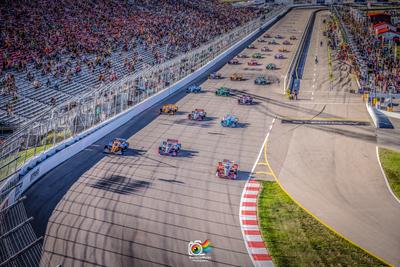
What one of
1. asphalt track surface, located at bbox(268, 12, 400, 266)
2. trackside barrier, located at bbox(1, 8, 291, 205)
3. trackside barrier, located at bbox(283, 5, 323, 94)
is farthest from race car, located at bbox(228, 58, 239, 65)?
asphalt track surface, located at bbox(268, 12, 400, 266)

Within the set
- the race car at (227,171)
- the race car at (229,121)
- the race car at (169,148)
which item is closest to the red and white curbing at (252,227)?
the race car at (227,171)

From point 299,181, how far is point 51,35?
147 ft

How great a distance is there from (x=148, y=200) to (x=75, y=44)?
39502 mm

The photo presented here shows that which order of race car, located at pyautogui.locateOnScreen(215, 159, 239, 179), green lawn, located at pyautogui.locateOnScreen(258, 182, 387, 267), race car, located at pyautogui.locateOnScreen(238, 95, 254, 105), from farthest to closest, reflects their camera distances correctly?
race car, located at pyautogui.locateOnScreen(238, 95, 254, 105)
race car, located at pyautogui.locateOnScreen(215, 159, 239, 179)
green lawn, located at pyautogui.locateOnScreen(258, 182, 387, 267)

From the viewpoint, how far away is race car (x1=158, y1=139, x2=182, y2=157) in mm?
33156

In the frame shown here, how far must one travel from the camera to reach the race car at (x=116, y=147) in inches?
1304

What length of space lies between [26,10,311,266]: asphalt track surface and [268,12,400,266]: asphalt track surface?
3048 mm

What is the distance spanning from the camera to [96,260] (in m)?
19.7

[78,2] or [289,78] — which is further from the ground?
[78,2]

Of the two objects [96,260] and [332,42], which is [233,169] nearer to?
[96,260]

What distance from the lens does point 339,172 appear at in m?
30.7

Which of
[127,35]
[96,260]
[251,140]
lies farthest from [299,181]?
[127,35]

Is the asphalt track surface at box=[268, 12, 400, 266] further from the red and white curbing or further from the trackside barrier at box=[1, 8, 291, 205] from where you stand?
the trackside barrier at box=[1, 8, 291, 205]

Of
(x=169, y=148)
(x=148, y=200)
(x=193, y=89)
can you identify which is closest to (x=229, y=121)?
(x=169, y=148)
